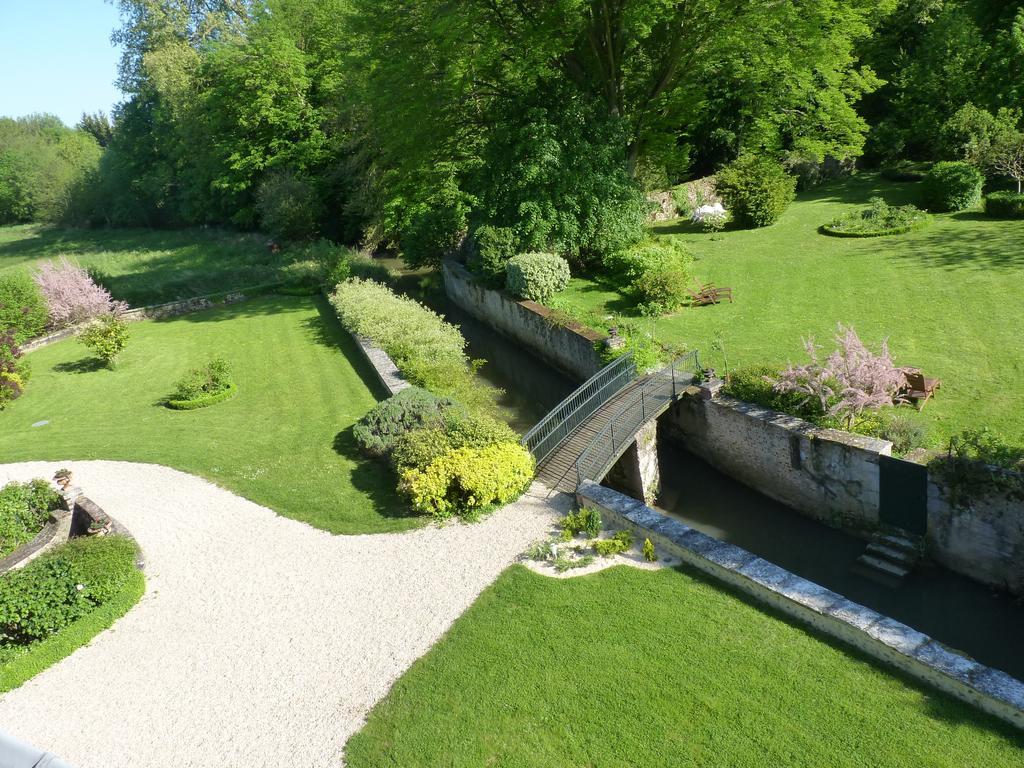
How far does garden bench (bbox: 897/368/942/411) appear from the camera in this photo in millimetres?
12805

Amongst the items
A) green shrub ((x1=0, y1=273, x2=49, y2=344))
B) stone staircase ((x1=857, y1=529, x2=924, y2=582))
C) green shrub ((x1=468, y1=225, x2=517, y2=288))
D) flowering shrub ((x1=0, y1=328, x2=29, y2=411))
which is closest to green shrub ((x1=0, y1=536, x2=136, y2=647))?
stone staircase ((x1=857, y1=529, x2=924, y2=582))

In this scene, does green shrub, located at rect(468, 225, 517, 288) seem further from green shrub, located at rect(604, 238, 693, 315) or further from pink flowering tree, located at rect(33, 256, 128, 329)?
pink flowering tree, located at rect(33, 256, 128, 329)

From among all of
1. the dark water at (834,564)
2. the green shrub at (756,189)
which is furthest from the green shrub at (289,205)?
the dark water at (834,564)

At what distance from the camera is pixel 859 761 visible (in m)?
6.83

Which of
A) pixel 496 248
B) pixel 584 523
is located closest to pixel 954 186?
pixel 496 248

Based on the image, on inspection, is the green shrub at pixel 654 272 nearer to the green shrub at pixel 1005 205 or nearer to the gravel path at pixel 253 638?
the gravel path at pixel 253 638

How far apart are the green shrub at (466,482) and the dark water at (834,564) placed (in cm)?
380

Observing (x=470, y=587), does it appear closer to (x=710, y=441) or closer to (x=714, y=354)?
(x=710, y=441)

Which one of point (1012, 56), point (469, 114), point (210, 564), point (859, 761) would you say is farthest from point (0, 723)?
point (1012, 56)

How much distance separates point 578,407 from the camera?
14.9 m

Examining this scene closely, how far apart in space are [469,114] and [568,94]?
409 cm

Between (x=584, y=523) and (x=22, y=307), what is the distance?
2683 centimetres

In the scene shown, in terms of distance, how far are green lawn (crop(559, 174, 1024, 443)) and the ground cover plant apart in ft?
43.0

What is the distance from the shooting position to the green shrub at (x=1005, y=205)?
74.9 feet
